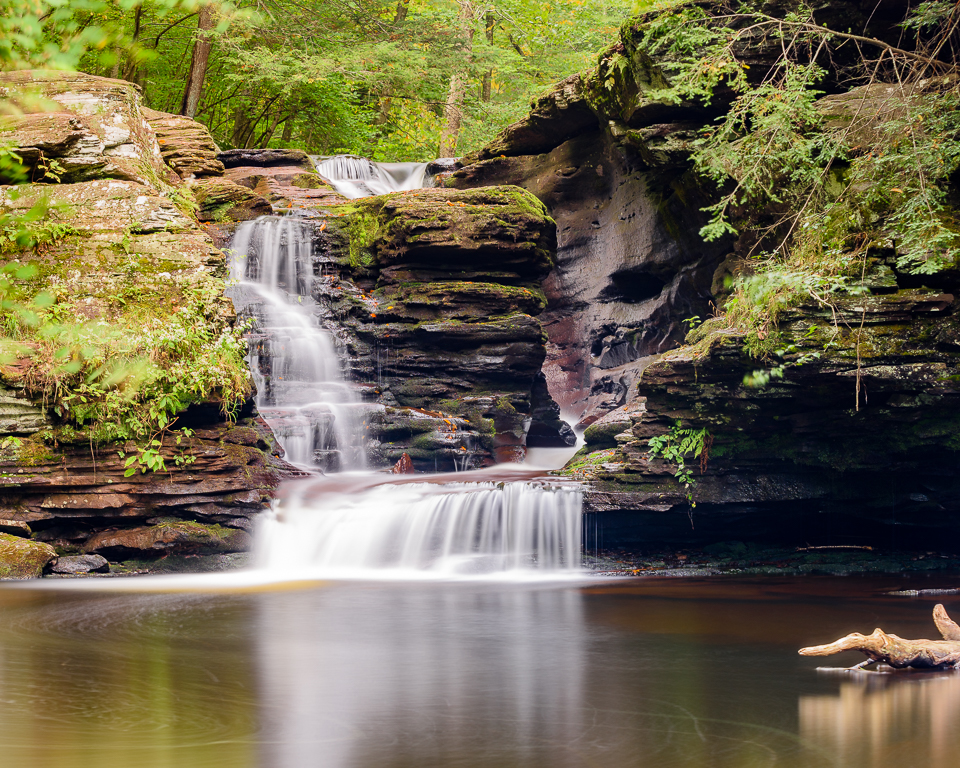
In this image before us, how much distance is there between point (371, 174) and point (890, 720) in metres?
19.6

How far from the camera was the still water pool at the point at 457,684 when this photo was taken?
3.95 meters

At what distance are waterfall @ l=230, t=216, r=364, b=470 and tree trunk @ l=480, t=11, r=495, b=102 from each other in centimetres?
1466

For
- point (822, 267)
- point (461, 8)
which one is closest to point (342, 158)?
point (461, 8)

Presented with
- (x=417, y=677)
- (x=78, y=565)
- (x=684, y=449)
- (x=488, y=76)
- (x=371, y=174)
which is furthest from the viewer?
(x=488, y=76)

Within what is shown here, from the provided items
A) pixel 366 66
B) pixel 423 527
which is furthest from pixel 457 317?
pixel 366 66

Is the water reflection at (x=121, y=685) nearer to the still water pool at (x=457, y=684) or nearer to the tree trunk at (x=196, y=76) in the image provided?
the still water pool at (x=457, y=684)

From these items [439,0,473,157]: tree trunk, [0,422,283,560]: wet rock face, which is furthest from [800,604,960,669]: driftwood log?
[439,0,473,157]: tree trunk

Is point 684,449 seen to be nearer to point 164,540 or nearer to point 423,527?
point 423,527

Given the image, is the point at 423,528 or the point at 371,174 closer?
the point at 423,528

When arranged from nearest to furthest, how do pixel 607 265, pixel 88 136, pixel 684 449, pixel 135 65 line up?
pixel 684 449
pixel 88 136
pixel 607 265
pixel 135 65

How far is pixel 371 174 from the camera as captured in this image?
21.7m

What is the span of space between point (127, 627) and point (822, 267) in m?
7.66

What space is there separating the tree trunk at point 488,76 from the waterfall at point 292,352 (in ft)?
48.1

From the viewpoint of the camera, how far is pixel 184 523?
9672 mm
